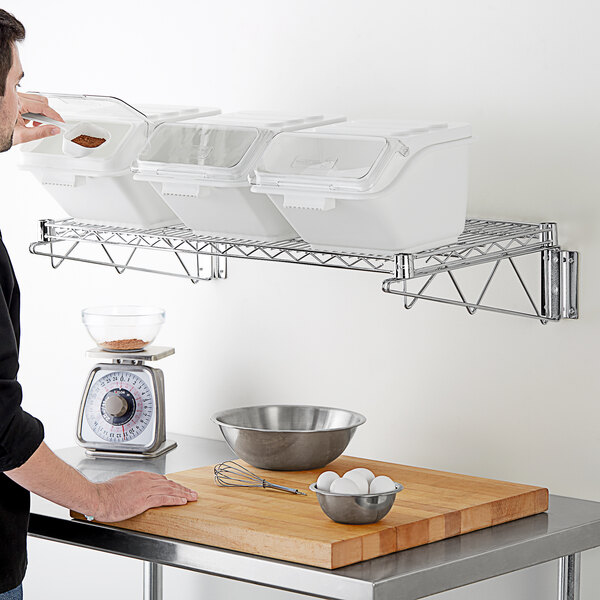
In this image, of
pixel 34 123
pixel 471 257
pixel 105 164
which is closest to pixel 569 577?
pixel 471 257

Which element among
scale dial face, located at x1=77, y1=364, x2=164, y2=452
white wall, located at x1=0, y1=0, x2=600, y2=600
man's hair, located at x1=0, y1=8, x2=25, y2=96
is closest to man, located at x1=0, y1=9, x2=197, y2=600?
man's hair, located at x1=0, y1=8, x2=25, y2=96

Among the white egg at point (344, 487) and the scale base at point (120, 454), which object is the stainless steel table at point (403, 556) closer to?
the white egg at point (344, 487)

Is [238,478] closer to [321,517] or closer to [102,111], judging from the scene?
[321,517]

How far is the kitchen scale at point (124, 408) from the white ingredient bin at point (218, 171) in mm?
328

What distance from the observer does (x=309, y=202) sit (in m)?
1.76

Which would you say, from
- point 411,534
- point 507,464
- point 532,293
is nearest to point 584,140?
point 532,293

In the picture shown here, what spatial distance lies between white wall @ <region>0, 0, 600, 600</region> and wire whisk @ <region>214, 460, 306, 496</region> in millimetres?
342

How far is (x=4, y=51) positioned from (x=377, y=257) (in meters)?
0.62

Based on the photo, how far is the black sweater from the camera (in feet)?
5.18

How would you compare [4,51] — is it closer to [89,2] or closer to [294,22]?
[294,22]

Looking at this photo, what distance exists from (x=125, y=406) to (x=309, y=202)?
64cm

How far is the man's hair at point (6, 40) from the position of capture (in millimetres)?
1613

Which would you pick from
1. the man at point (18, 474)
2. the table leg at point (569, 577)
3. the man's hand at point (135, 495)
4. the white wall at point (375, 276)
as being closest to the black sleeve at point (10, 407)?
the man at point (18, 474)

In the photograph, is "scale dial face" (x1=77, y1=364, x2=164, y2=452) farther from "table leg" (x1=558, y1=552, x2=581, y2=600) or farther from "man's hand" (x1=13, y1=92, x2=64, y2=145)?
"table leg" (x1=558, y1=552, x2=581, y2=600)
